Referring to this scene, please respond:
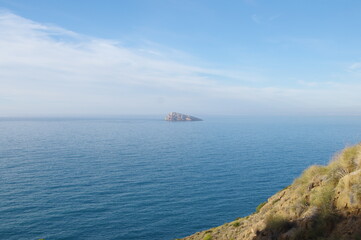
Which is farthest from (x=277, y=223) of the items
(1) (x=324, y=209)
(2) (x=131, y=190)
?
(2) (x=131, y=190)

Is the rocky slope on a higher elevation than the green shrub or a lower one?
higher

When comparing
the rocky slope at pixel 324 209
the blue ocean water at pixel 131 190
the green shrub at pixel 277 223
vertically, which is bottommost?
the blue ocean water at pixel 131 190

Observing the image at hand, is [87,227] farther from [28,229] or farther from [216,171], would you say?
[216,171]

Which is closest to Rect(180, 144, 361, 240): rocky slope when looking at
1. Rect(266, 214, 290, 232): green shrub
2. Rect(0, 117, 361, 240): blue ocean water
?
Rect(266, 214, 290, 232): green shrub

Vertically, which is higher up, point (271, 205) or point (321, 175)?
point (321, 175)

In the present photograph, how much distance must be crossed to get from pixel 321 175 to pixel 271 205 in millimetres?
5513

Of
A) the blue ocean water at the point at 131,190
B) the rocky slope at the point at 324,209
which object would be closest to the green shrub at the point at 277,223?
the rocky slope at the point at 324,209

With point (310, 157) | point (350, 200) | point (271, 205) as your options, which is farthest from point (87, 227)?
point (310, 157)

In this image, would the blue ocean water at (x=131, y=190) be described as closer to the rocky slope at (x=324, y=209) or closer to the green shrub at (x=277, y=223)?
the rocky slope at (x=324, y=209)

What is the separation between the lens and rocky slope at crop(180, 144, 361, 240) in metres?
14.5

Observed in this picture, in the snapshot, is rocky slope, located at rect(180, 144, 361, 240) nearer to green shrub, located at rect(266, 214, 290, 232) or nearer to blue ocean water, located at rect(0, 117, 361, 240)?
green shrub, located at rect(266, 214, 290, 232)

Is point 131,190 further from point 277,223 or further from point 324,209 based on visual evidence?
point 324,209

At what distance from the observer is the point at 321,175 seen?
20.6 meters

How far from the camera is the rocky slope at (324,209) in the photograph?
14540 millimetres
